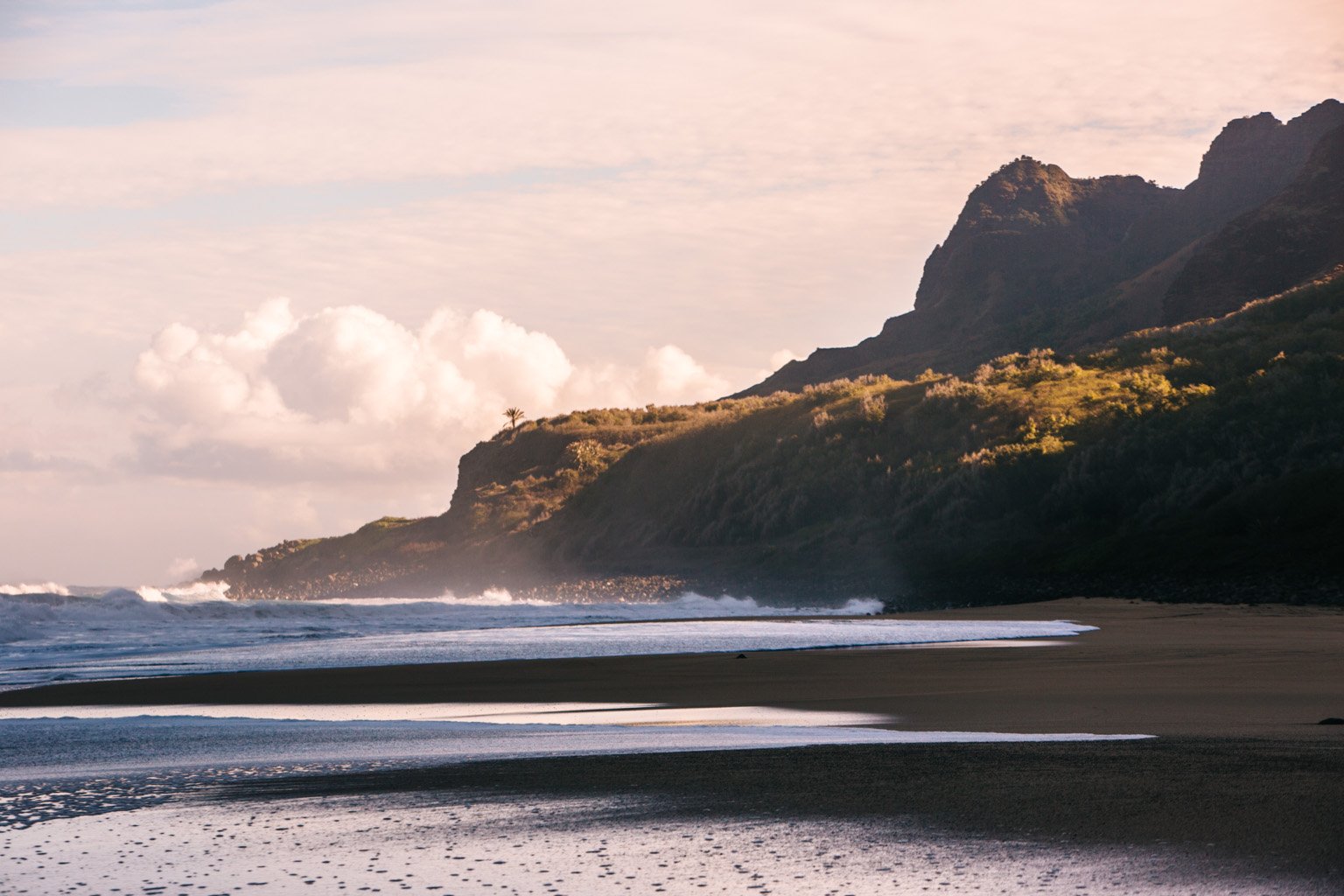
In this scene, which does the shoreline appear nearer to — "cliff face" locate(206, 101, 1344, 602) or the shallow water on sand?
the shallow water on sand

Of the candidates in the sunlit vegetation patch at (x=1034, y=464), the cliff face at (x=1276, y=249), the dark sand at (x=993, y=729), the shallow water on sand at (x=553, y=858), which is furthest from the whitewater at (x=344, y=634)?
the cliff face at (x=1276, y=249)

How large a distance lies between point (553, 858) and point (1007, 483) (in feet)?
165

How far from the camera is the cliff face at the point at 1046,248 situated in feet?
527

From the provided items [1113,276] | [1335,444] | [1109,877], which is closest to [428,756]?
[1109,877]

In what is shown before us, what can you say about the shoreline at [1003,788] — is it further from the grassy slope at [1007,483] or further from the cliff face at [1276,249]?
the cliff face at [1276,249]

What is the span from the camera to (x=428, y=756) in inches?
345

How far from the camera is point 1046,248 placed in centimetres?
18062

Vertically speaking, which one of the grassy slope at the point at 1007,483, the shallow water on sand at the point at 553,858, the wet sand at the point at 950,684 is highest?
the grassy slope at the point at 1007,483

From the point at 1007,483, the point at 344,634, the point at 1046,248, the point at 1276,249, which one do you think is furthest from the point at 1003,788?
the point at 1046,248

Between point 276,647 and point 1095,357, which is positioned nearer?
point 276,647

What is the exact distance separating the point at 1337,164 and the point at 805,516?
77124 mm

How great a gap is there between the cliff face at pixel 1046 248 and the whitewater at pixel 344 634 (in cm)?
11924

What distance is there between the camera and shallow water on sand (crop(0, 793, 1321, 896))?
4941 millimetres

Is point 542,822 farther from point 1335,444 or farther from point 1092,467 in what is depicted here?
point 1092,467
